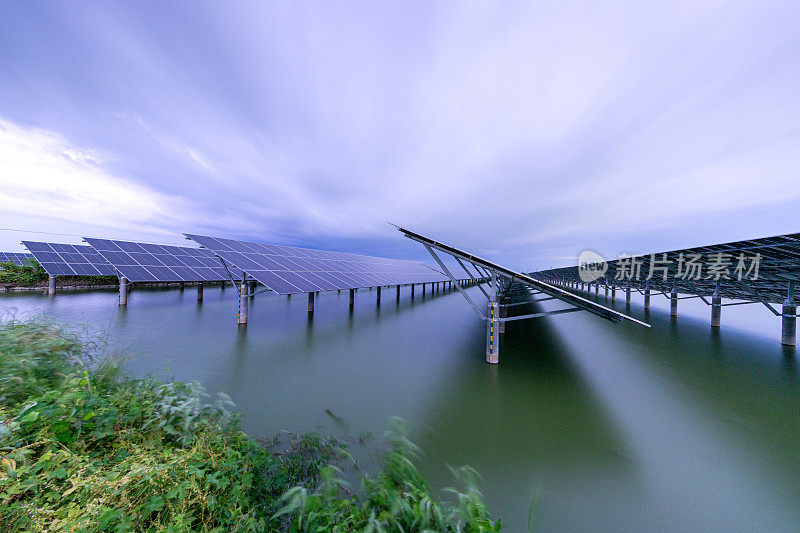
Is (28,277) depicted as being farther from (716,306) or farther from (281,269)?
(716,306)

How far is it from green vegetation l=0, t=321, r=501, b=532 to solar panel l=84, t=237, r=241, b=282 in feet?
43.2

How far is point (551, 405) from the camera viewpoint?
538cm

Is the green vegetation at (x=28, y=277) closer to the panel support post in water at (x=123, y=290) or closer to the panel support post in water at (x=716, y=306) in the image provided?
the panel support post in water at (x=123, y=290)

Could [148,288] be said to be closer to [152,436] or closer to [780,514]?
[152,436]

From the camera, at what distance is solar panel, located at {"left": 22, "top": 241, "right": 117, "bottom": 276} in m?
17.8

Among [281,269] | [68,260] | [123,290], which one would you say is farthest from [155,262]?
[281,269]

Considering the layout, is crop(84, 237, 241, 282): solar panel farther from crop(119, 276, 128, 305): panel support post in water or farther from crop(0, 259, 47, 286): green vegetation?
crop(0, 259, 47, 286): green vegetation

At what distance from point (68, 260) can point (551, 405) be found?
99.6 ft

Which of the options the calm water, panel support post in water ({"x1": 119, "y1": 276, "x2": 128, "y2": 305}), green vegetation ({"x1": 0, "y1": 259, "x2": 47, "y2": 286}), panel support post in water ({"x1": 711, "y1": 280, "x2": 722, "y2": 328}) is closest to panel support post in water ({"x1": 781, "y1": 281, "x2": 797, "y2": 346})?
the calm water

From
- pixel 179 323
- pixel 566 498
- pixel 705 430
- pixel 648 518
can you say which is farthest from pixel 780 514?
pixel 179 323

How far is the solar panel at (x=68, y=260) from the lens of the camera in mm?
17750

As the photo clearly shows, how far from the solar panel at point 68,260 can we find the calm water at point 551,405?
8831 mm

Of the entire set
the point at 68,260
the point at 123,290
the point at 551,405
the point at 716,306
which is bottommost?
the point at 551,405

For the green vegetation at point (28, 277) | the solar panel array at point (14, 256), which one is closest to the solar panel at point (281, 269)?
the green vegetation at point (28, 277)
